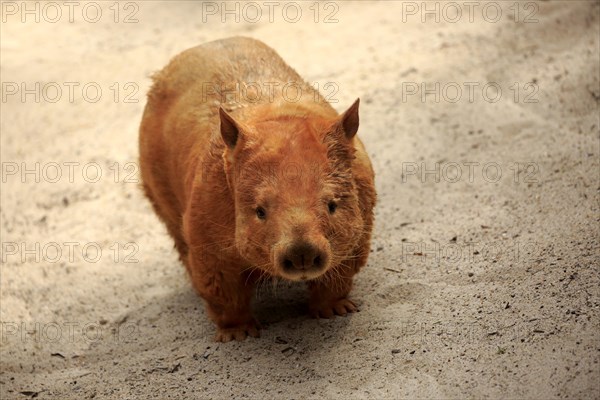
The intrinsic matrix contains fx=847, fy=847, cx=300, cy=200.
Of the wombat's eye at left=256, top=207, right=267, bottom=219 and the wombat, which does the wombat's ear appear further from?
the wombat's eye at left=256, top=207, right=267, bottom=219

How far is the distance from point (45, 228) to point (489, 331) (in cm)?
459

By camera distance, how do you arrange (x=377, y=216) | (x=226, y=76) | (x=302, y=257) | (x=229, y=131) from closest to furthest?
1. (x=302, y=257)
2. (x=229, y=131)
3. (x=226, y=76)
4. (x=377, y=216)

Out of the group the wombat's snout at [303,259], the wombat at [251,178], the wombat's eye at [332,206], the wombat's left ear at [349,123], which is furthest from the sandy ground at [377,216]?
the wombat's left ear at [349,123]

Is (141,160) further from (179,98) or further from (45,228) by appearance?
(45,228)

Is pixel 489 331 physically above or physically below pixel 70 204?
above

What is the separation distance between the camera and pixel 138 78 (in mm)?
9711

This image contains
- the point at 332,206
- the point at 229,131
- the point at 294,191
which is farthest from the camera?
the point at 229,131

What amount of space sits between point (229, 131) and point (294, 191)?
618mm

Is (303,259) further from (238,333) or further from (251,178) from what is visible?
(238,333)

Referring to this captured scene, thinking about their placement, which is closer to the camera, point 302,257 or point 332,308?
point 302,257

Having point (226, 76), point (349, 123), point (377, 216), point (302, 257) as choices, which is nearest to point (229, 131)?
point (349, 123)

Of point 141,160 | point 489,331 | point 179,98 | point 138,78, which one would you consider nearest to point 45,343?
point 141,160

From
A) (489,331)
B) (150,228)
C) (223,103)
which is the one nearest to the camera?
(489,331)

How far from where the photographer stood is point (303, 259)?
4.70 metres
